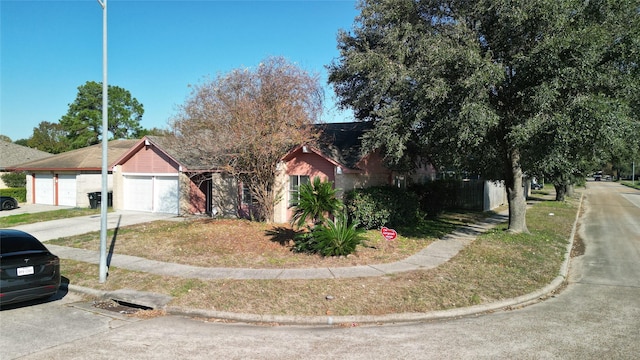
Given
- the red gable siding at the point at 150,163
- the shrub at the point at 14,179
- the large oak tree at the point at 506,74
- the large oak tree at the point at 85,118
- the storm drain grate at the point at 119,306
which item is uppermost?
the large oak tree at the point at 85,118

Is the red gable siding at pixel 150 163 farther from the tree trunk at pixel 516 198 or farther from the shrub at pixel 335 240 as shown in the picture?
the tree trunk at pixel 516 198

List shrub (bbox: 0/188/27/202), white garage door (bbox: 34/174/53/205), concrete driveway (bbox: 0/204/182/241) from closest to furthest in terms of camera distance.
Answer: concrete driveway (bbox: 0/204/182/241) → white garage door (bbox: 34/174/53/205) → shrub (bbox: 0/188/27/202)

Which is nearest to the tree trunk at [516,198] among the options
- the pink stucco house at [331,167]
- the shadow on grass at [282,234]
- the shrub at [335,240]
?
the pink stucco house at [331,167]

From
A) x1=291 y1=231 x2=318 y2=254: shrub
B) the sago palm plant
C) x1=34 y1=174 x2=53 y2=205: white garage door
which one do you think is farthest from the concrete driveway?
the sago palm plant

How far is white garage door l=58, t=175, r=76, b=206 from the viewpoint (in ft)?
82.4

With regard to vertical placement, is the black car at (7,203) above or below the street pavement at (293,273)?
above

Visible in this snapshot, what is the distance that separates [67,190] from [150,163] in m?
8.36

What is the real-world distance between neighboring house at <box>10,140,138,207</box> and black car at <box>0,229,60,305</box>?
1804 cm

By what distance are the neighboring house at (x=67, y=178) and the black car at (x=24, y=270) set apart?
1804 cm

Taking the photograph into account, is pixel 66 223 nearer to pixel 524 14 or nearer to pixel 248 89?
pixel 248 89

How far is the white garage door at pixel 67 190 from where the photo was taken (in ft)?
82.4

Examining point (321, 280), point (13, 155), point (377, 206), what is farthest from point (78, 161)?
point (321, 280)

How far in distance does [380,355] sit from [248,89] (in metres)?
11.6

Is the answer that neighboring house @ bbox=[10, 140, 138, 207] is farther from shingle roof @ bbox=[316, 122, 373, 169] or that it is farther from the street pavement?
shingle roof @ bbox=[316, 122, 373, 169]
